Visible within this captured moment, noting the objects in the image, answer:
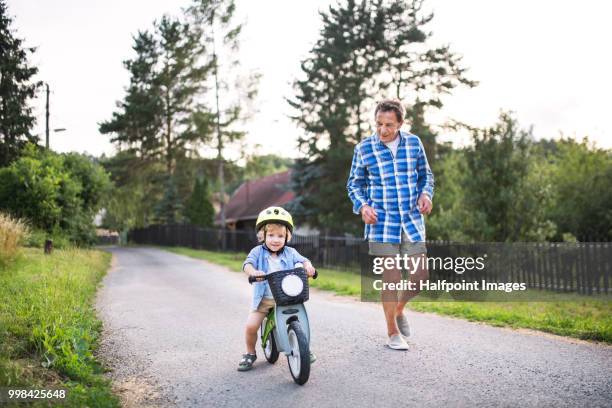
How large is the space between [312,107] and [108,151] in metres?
23.5

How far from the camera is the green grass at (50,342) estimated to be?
347cm

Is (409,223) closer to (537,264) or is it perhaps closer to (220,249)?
(537,264)

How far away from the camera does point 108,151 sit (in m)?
41.7

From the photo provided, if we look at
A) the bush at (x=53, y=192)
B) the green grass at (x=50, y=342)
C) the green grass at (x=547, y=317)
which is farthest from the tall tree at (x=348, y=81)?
the green grass at (x=50, y=342)

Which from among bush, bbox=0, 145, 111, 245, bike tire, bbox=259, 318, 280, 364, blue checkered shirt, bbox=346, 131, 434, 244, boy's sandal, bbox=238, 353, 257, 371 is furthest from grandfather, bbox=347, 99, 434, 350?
bush, bbox=0, 145, 111, 245

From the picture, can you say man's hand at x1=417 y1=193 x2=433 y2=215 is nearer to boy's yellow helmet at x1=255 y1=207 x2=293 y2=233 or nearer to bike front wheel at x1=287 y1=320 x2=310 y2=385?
boy's yellow helmet at x1=255 y1=207 x2=293 y2=233

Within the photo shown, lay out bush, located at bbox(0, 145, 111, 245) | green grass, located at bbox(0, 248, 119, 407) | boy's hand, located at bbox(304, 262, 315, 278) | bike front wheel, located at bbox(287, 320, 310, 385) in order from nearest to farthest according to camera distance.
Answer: green grass, located at bbox(0, 248, 119, 407) → bike front wheel, located at bbox(287, 320, 310, 385) → boy's hand, located at bbox(304, 262, 315, 278) → bush, located at bbox(0, 145, 111, 245)

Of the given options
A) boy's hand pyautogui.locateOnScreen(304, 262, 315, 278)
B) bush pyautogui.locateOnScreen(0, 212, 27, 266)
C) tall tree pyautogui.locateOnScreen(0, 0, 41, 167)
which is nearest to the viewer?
boy's hand pyautogui.locateOnScreen(304, 262, 315, 278)

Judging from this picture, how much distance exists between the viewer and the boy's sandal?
4.27 metres

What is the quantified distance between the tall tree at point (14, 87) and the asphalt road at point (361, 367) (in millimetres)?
7810

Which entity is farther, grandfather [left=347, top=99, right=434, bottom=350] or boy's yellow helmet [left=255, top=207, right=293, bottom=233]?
grandfather [left=347, top=99, right=434, bottom=350]

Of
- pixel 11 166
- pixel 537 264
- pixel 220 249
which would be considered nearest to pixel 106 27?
pixel 11 166

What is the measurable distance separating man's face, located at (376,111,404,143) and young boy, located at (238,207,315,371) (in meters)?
1.27

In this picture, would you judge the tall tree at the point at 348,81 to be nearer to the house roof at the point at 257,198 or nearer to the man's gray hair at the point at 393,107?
the house roof at the point at 257,198
